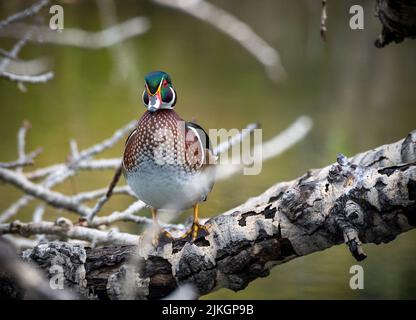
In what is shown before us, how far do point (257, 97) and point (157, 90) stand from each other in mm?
5731

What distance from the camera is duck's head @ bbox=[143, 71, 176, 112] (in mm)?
2217

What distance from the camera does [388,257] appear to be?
445 centimetres

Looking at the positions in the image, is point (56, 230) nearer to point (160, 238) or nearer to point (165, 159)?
point (160, 238)

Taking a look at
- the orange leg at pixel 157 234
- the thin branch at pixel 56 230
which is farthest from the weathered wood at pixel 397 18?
the thin branch at pixel 56 230

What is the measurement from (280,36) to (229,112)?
2.97 meters

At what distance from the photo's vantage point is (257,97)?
26.0 feet

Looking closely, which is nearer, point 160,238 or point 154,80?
point 154,80

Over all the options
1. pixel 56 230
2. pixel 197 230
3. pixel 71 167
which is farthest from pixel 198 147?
pixel 71 167

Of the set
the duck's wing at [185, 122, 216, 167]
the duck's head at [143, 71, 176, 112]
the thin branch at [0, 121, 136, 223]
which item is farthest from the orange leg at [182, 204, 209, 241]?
the thin branch at [0, 121, 136, 223]

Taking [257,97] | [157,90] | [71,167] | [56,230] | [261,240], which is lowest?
[261,240]

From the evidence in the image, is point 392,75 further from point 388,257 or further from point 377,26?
point 388,257

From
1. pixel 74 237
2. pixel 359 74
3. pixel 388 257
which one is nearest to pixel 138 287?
pixel 74 237

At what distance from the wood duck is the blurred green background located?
1766mm

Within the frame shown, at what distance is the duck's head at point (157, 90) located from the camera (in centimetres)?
222
